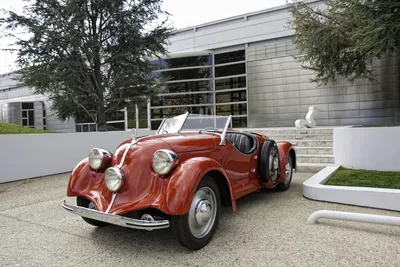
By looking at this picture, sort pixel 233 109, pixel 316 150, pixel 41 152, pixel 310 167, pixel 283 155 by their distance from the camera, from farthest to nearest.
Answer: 1. pixel 233 109
2. pixel 316 150
3. pixel 41 152
4. pixel 310 167
5. pixel 283 155

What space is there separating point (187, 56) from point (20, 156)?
12.9 meters

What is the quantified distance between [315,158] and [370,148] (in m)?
1.74

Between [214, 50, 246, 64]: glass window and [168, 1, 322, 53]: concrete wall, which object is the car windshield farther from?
[214, 50, 246, 64]: glass window

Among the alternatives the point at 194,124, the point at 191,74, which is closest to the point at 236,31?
the point at 191,74

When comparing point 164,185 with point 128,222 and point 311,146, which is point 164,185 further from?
point 311,146

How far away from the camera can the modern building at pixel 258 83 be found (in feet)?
46.8

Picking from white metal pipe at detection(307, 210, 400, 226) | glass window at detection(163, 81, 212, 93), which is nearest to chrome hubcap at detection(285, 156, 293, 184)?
white metal pipe at detection(307, 210, 400, 226)

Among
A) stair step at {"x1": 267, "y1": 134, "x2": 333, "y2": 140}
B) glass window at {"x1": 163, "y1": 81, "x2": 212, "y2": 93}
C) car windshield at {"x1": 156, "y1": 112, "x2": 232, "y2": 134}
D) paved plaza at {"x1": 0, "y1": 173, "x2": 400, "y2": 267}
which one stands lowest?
paved plaza at {"x1": 0, "y1": 173, "x2": 400, "y2": 267}

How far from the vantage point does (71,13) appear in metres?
10.0

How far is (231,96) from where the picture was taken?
59.2ft

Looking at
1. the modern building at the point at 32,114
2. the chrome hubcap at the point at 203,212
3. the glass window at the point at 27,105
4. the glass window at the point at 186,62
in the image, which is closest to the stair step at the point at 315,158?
the chrome hubcap at the point at 203,212

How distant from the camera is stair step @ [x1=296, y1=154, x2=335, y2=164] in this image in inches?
315

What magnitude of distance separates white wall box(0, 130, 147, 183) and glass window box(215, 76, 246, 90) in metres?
9.65

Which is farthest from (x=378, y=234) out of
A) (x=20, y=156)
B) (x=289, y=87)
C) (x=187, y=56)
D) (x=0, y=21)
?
(x=187, y=56)
